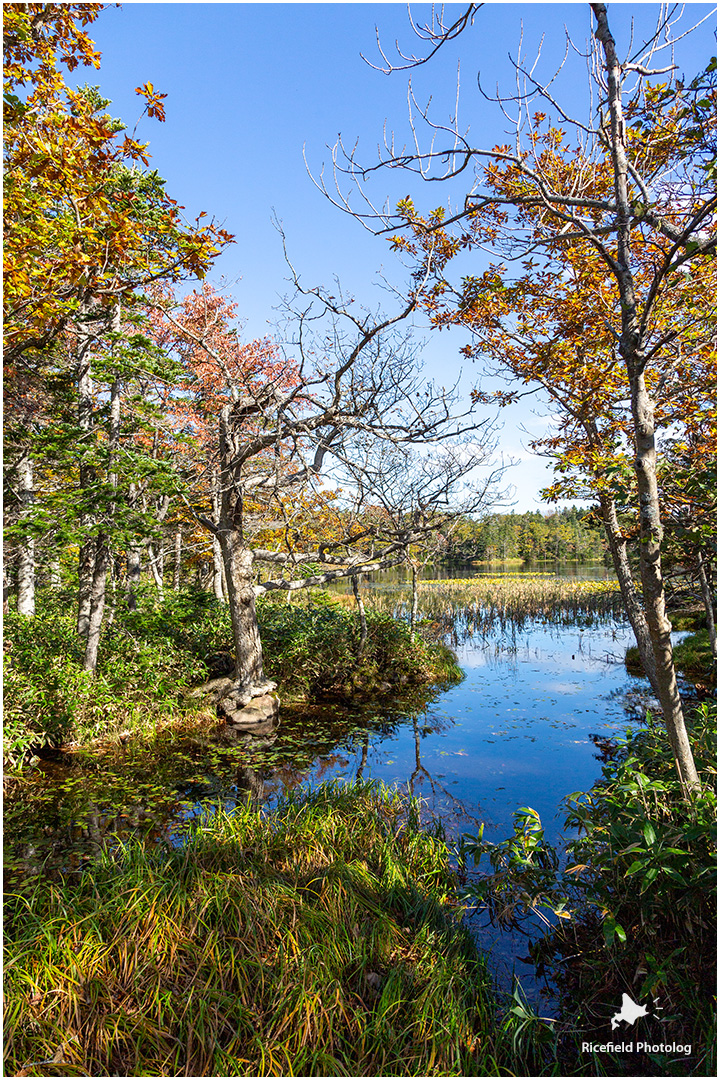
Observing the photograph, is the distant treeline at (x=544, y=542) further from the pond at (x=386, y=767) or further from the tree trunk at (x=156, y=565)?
the pond at (x=386, y=767)

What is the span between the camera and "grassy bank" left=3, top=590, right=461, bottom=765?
21.0 ft

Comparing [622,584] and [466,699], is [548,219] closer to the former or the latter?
[622,584]

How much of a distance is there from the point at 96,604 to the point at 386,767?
15.0 ft

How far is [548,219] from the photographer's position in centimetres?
469

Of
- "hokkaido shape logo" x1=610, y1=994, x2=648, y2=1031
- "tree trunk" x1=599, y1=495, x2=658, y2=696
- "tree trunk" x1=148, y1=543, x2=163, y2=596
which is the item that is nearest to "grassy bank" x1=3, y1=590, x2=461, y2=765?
"tree trunk" x1=148, y1=543, x2=163, y2=596

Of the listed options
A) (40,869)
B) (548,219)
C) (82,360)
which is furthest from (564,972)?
(82,360)

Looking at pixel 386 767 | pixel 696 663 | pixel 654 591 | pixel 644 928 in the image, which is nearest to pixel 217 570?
pixel 386 767

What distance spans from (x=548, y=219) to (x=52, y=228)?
4295mm

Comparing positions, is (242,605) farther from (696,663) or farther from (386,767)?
(696,663)

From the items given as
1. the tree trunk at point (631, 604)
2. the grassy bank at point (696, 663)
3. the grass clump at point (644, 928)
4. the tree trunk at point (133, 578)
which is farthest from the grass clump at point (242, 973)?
the grassy bank at point (696, 663)

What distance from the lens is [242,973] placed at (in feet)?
8.46

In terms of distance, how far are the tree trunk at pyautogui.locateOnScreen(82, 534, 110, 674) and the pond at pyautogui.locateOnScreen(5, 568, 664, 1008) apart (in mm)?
1362

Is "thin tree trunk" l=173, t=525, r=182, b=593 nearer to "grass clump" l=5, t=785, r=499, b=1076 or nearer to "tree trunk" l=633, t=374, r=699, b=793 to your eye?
"grass clump" l=5, t=785, r=499, b=1076

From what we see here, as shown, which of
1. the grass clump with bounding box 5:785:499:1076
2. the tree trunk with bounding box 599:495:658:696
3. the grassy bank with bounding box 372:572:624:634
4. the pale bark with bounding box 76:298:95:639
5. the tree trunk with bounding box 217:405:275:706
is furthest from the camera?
the grassy bank with bounding box 372:572:624:634
